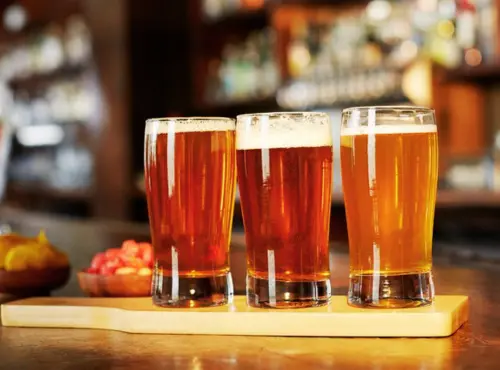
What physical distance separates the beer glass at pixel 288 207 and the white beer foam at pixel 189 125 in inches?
2.1

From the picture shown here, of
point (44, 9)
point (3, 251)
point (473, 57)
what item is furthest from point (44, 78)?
point (3, 251)

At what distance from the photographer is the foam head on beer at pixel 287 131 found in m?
1.07

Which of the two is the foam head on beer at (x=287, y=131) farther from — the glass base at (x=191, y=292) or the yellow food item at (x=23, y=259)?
the yellow food item at (x=23, y=259)

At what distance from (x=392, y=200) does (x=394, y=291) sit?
101mm

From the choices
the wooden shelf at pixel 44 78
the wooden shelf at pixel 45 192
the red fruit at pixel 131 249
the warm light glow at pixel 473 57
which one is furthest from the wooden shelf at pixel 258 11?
the red fruit at pixel 131 249

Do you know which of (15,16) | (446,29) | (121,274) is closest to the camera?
(121,274)

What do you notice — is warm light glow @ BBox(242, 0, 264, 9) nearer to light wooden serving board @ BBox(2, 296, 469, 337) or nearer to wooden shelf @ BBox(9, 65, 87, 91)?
wooden shelf @ BBox(9, 65, 87, 91)

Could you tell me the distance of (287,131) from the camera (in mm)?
1073

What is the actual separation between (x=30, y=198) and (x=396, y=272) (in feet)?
23.7

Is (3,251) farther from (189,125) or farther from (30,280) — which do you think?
(189,125)

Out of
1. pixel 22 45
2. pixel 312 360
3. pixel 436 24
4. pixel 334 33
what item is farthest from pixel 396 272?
pixel 22 45

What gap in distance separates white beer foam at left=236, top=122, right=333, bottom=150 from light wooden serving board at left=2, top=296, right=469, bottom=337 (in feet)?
0.61

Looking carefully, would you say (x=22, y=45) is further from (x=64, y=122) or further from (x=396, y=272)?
(x=396, y=272)

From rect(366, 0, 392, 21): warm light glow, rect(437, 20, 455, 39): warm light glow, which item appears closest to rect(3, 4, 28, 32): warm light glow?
rect(366, 0, 392, 21): warm light glow
